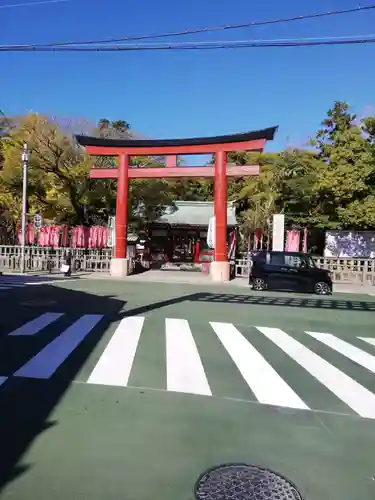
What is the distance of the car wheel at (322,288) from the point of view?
57.1 ft

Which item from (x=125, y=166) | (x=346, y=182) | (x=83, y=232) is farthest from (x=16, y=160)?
(x=346, y=182)

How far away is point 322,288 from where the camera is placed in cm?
1747

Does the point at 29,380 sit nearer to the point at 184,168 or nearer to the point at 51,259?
the point at 184,168

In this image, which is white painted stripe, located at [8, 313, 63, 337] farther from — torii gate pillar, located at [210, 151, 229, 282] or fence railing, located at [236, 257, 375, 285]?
fence railing, located at [236, 257, 375, 285]

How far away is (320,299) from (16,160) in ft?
66.2

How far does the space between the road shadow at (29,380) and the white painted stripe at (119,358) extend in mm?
275

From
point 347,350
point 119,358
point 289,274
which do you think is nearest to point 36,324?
point 119,358

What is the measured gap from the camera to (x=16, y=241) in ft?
130

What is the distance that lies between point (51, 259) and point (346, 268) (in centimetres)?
1662

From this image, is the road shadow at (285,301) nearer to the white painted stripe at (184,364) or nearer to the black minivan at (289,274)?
the black minivan at (289,274)

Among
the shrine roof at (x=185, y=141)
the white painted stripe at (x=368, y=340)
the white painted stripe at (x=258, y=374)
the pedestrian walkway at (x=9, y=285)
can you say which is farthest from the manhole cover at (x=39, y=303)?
the shrine roof at (x=185, y=141)

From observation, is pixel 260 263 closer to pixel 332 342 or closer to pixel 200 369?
pixel 332 342

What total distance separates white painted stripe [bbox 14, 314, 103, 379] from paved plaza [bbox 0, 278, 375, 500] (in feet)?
0.09

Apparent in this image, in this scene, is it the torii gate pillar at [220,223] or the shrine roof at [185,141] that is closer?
the shrine roof at [185,141]
